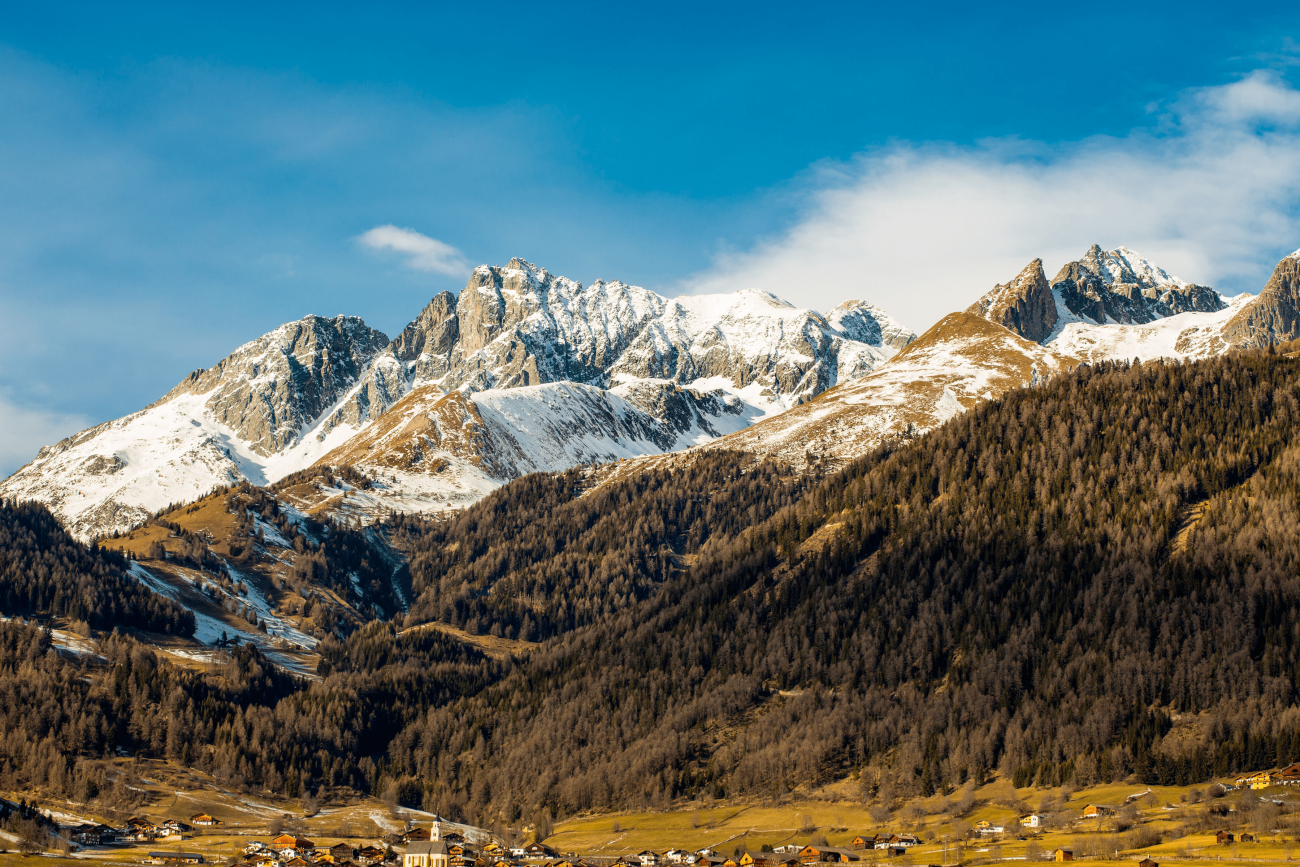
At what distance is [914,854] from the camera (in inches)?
7667

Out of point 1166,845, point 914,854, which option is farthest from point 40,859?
point 1166,845

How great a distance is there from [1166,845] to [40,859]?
169411 millimetres

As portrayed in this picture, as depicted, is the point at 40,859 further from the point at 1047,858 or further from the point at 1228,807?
the point at 1228,807

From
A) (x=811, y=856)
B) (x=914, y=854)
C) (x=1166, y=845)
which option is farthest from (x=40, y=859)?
(x=1166, y=845)

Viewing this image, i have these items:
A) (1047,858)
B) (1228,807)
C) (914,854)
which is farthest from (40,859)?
(1228,807)

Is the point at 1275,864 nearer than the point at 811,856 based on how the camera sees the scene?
Yes

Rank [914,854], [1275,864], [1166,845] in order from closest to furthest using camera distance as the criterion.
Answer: [1275,864], [1166,845], [914,854]

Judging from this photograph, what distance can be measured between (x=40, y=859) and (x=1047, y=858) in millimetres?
152722

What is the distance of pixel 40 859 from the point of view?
198m

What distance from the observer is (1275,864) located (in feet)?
514

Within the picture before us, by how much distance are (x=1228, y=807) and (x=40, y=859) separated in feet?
606

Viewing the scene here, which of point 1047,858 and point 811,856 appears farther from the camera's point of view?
point 811,856

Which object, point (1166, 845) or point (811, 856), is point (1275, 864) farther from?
point (811, 856)

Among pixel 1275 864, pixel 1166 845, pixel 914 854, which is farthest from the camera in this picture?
pixel 914 854
